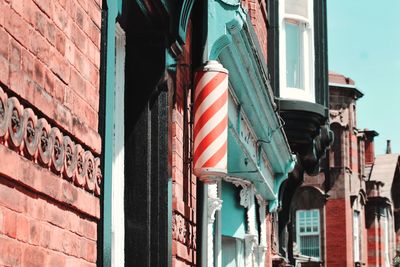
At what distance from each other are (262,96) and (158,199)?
5.02 metres

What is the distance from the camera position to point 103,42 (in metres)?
5.25

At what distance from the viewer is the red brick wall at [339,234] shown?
149ft

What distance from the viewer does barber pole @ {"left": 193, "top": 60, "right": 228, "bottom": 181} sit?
8062 millimetres

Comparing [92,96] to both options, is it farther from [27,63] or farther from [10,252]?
[10,252]

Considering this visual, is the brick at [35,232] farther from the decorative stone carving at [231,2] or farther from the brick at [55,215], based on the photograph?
the decorative stone carving at [231,2]

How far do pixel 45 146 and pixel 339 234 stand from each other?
42254 mm

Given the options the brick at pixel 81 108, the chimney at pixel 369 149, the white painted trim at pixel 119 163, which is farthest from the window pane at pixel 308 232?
the brick at pixel 81 108

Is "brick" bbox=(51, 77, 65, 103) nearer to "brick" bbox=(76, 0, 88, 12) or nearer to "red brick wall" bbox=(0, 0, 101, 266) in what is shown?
"red brick wall" bbox=(0, 0, 101, 266)

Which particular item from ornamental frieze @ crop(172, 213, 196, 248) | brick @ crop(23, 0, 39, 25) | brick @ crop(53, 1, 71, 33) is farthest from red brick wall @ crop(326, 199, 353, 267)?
brick @ crop(23, 0, 39, 25)

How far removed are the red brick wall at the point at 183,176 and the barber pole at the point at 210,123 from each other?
0.12 metres

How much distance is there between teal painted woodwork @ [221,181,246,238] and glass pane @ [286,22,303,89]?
395cm

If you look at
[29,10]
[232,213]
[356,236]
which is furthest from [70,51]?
[356,236]

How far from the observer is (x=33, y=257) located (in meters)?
4.05

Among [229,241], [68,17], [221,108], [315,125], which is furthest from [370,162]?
[68,17]
